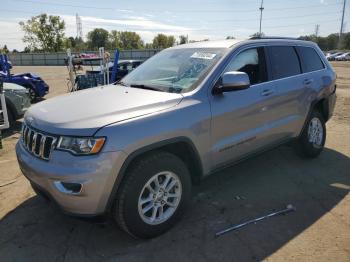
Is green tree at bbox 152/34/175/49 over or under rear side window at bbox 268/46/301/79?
over

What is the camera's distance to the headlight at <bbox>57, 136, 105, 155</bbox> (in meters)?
2.77

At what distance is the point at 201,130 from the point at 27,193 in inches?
96.2

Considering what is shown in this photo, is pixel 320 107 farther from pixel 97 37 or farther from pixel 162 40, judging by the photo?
pixel 97 37

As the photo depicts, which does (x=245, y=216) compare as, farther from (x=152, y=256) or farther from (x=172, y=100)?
(x=172, y=100)

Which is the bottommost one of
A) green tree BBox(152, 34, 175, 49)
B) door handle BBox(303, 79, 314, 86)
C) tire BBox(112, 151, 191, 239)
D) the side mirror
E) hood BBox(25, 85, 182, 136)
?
tire BBox(112, 151, 191, 239)

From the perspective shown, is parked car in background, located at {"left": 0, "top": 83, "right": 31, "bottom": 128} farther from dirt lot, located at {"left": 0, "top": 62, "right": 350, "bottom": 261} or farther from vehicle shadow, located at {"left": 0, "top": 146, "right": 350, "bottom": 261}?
vehicle shadow, located at {"left": 0, "top": 146, "right": 350, "bottom": 261}

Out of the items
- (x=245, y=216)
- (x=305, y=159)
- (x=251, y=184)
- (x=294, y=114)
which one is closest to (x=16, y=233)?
(x=245, y=216)

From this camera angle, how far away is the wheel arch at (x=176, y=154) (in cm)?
289

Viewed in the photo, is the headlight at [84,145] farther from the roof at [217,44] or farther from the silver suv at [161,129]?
the roof at [217,44]

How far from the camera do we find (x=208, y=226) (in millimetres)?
3529

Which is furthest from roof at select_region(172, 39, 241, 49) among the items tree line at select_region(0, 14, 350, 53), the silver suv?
tree line at select_region(0, 14, 350, 53)

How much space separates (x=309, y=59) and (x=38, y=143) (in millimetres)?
4039

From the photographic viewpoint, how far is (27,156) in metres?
3.21

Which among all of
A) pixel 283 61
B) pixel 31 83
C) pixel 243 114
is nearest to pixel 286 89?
pixel 283 61
